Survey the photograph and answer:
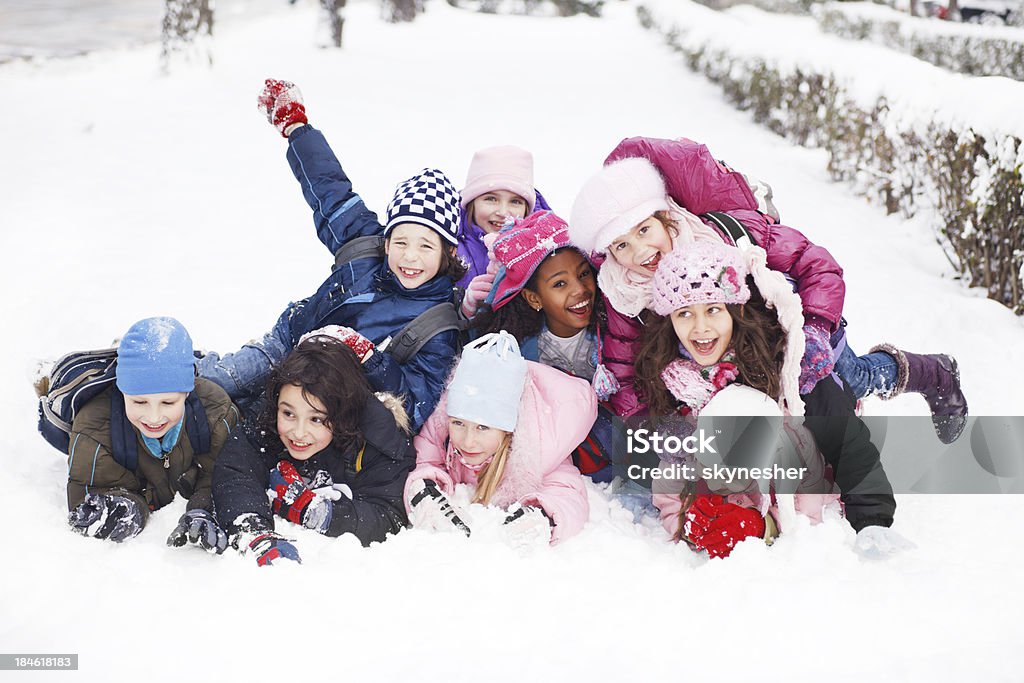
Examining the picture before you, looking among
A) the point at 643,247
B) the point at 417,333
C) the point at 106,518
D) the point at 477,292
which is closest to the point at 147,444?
the point at 106,518

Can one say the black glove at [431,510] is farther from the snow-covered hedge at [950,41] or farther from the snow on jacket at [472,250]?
the snow-covered hedge at [950,41]

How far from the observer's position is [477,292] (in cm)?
334

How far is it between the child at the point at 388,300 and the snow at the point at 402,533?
26.7 inches

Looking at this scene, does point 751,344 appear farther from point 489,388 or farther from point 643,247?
point 489,388

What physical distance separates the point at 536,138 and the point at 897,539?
6.93 meters

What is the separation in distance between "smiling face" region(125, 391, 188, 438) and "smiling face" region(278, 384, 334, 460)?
1.13 ft

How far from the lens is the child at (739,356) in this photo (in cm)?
262

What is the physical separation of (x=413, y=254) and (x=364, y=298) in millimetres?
287

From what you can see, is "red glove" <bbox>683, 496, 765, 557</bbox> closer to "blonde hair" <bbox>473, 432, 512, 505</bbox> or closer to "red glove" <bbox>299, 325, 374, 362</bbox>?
"blonde hair" <bbox>473, 432, 512, 505</bbox>

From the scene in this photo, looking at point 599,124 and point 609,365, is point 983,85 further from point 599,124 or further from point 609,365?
point 599,124

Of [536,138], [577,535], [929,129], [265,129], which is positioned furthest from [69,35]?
[577,535]

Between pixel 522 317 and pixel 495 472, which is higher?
pixel 522 317

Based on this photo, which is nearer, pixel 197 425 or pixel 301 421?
pixel 301 421

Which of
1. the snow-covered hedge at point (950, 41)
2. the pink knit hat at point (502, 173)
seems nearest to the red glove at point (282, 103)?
the pink knit hat at point (502, 173)
